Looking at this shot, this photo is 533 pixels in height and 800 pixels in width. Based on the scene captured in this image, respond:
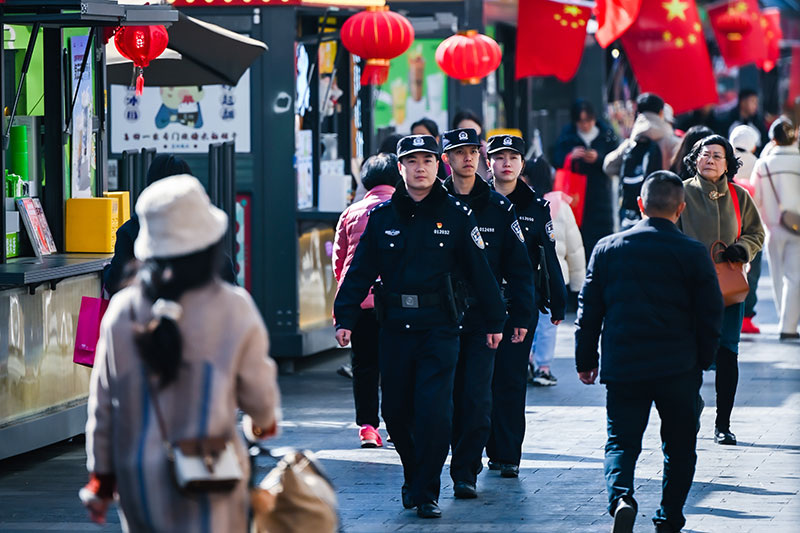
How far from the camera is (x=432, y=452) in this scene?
→ 303 inches

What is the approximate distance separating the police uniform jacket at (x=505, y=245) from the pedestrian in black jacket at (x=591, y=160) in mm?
7623

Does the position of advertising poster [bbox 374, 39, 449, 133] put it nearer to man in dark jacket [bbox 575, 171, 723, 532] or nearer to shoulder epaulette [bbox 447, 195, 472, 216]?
shoulder epaulette [bbox 447, 195, 472, 216]

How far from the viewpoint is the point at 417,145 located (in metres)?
7.90

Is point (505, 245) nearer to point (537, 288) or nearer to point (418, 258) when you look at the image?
point (537, 288)

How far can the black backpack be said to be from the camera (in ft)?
45.3

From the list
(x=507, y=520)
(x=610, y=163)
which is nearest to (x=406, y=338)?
(x=507, y=520)

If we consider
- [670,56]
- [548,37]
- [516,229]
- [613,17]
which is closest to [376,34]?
[613,17]

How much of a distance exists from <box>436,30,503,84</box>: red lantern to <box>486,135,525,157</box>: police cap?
16.9 ft

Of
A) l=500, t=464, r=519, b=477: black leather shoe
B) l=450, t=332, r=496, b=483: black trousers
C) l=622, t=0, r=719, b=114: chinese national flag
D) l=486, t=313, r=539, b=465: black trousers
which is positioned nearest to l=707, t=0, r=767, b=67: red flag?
l=622, t=0, r=719, b=114: chinese national flag

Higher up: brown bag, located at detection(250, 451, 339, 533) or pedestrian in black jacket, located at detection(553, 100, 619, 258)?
pedestrian in black jacket, located at detection(553, 100, 619, 258)

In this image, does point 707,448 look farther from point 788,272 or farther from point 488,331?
point 788,272

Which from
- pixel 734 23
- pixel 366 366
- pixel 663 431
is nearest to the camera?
pixel 663 431

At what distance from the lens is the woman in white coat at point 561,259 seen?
11828mm

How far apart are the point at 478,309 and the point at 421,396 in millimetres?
629
